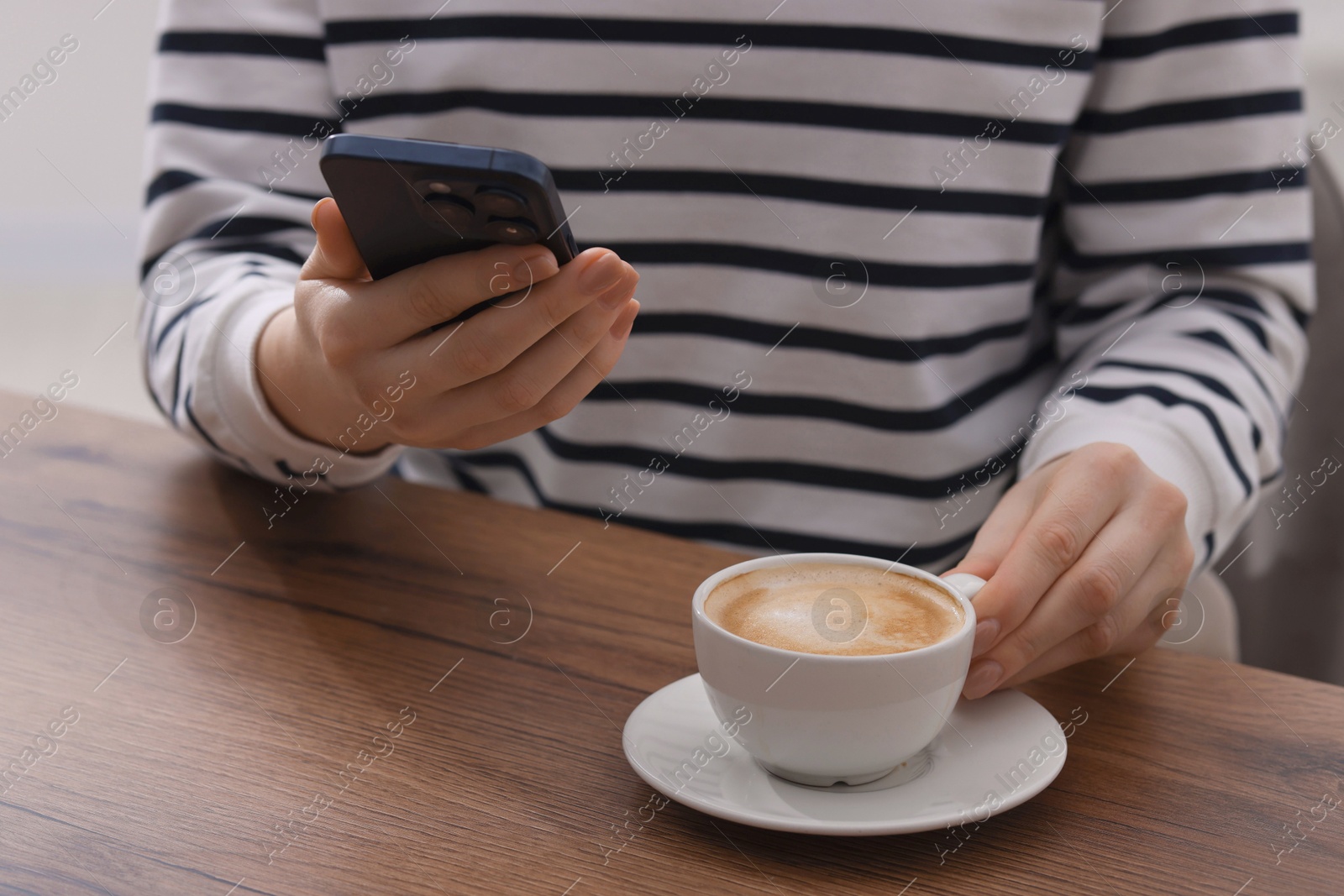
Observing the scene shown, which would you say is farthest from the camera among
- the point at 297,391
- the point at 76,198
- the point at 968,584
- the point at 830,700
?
the point at 76,198

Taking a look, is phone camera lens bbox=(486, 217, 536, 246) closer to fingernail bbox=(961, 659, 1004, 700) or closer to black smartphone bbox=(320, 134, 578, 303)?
black smartphone bbox=(320, 134, 578, 303)

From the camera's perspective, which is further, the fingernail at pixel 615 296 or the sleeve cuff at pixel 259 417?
the sleeve cuff at pixel 259 417

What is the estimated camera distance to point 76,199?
3244mm

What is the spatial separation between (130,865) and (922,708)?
1.09 feet

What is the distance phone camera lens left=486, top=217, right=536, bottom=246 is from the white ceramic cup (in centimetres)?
19

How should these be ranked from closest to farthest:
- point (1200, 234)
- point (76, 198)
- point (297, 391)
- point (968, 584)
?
point (968, 584) → point (297, 391) → point (1200, 234) → point (76, 198)

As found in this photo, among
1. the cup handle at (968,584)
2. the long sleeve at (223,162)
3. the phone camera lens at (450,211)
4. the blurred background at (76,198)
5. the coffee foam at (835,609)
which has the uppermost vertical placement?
the phone camera lens at (450,211)

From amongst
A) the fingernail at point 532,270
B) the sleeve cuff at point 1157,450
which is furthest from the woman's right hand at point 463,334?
the sleeve cuff at point 1157,450

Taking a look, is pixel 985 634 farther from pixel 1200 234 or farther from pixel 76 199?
pixel 76 199

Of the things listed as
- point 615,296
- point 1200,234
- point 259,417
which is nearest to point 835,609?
point 615,296

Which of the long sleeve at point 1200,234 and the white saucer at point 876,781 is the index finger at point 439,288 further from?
the long sleeve at point 1200,234

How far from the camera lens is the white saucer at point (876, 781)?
17.0 inches

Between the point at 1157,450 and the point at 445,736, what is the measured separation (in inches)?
20.0

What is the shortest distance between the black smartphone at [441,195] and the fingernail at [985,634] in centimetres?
28
